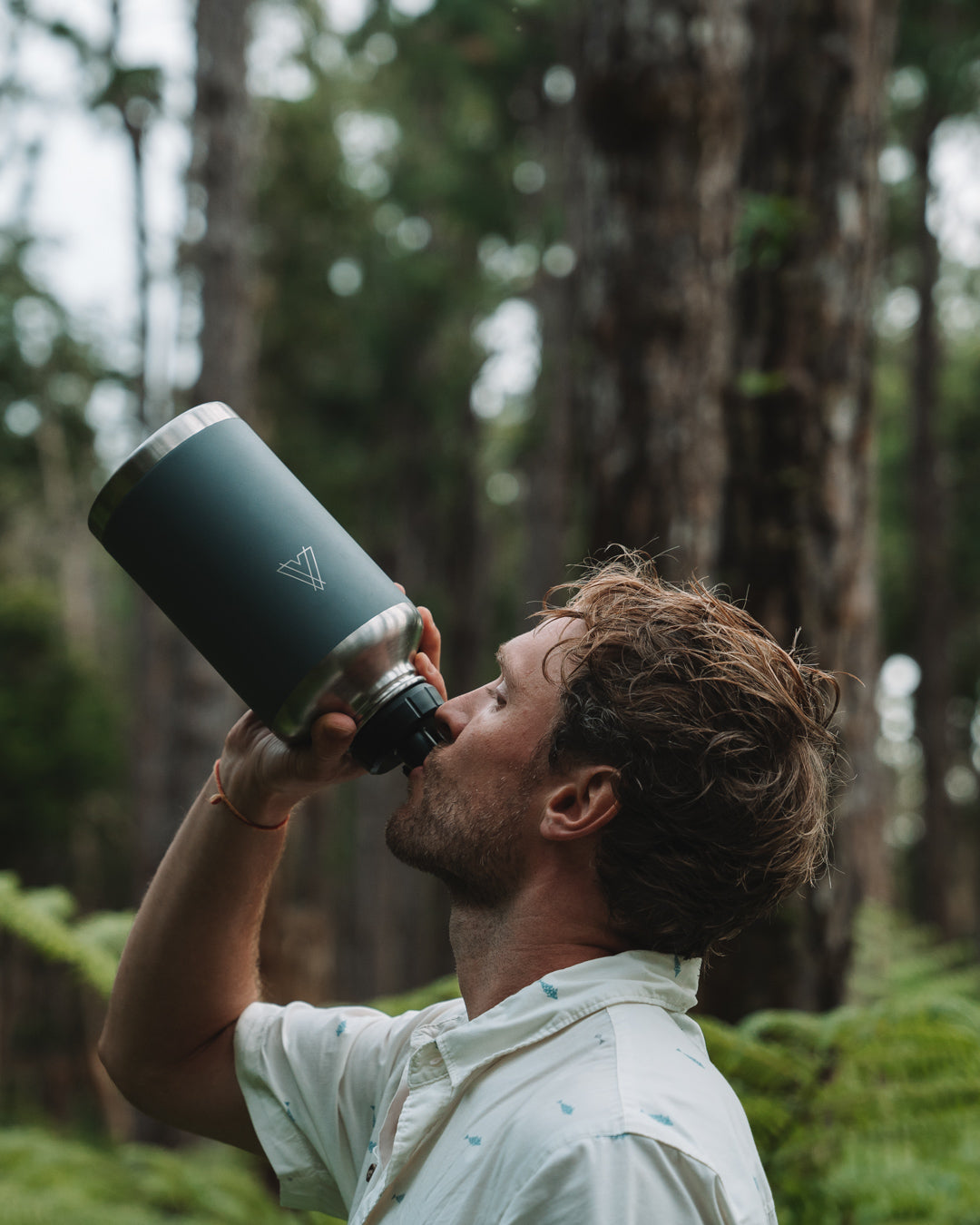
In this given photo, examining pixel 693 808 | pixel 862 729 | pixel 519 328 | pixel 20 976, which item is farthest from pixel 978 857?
pixel 693 808

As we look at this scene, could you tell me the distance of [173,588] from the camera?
1.58m

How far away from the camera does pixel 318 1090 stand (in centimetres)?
170

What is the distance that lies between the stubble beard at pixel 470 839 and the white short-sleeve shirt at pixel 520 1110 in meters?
0.17

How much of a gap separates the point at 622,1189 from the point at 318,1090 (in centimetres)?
77

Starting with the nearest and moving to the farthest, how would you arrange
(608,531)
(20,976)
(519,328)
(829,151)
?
(608,531), (829,151), (20,976), (519,328)

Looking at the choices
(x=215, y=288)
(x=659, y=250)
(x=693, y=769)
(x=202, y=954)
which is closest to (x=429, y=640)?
(x=693, y=769)

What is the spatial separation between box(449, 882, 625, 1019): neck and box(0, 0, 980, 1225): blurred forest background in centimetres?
129

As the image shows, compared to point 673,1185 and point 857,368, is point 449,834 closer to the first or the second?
point 673,1185

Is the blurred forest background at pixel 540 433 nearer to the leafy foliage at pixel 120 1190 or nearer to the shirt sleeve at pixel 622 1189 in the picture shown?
the leafy foliage at pixel 120 1190

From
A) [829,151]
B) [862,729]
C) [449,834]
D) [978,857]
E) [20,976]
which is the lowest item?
[978,857]

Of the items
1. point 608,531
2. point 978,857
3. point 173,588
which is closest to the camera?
point 173,588

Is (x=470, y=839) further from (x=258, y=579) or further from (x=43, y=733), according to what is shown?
(x=43, y=733)

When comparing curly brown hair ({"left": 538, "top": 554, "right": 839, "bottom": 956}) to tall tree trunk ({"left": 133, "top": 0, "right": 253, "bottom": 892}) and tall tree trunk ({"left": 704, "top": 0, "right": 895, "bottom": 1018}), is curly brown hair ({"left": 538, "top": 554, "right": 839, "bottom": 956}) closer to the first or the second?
tall tree trunk ({"left": 704, "top": 0, "right": 895, "bottom": 1018})

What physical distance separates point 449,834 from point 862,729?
2.39m
